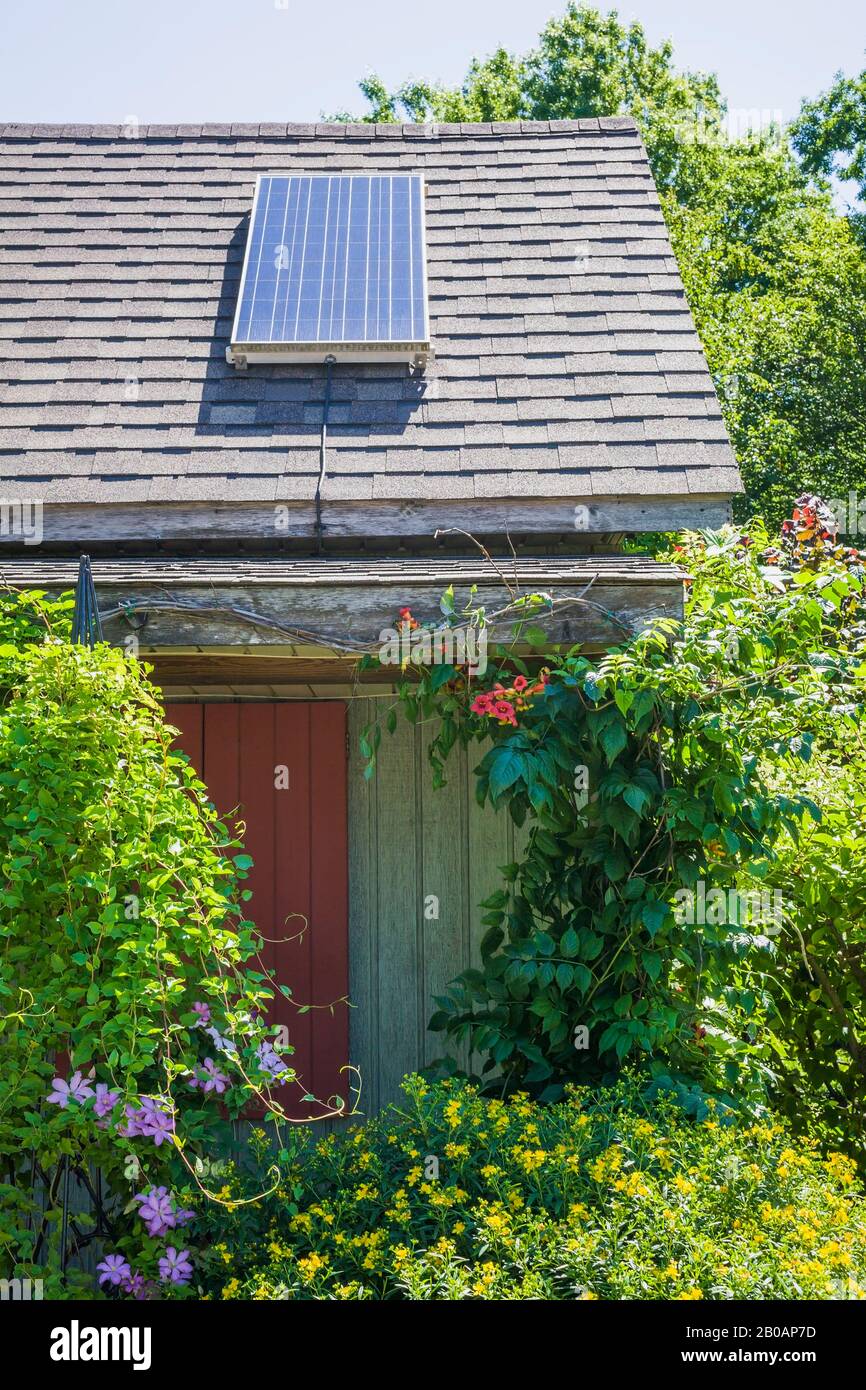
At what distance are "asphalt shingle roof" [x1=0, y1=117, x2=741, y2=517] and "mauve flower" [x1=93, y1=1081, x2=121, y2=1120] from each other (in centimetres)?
283

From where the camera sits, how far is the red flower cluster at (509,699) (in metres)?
3.78

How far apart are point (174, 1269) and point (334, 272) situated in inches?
199

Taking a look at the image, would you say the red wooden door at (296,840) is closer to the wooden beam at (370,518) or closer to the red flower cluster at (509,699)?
the wooden beam at (370,518)

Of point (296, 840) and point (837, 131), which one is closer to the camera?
point (296, 840)

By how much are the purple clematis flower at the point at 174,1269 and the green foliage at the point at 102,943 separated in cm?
9

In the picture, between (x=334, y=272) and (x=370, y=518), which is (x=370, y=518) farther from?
(x=334, y=272)

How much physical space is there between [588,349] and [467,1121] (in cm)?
394

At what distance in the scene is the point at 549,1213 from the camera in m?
3.08

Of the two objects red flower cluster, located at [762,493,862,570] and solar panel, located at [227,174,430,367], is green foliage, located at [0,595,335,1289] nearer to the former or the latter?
solar panel, located at [227,174,430,367]

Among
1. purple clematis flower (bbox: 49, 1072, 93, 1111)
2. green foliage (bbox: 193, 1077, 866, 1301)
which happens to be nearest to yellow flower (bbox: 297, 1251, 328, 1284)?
green foliage (bbox: 193, 1077, 866, 1301)

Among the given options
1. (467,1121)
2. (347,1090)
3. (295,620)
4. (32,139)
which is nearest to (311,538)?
(295,620)

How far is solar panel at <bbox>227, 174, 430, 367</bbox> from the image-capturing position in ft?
18.8

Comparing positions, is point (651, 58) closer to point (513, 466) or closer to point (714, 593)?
point (513, 466)

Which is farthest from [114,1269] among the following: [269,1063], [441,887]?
[441,887]
